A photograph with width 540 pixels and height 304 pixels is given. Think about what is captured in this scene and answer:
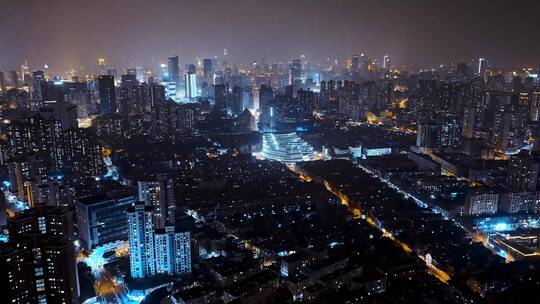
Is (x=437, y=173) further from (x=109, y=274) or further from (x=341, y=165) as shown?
(x=109, y=274)

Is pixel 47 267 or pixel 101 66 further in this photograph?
pixel 101 66

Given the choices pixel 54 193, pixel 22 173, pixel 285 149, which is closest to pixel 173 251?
pixel 54 193

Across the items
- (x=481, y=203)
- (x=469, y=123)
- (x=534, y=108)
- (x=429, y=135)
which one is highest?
(x=534, y=108)

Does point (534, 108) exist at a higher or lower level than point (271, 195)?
higher

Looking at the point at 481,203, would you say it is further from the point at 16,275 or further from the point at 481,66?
the point at 481,66

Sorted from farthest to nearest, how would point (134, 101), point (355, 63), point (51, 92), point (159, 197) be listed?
point (355, 63)
point (134, 101)
point (51, 92)
point (159, 197)

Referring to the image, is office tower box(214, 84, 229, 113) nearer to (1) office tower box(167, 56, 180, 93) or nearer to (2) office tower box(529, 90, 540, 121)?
(1) office tower box(167, 56, 180, 93)

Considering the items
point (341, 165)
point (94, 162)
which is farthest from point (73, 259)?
point (341, 165)

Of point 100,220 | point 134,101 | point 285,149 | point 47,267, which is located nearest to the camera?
point 47,267
